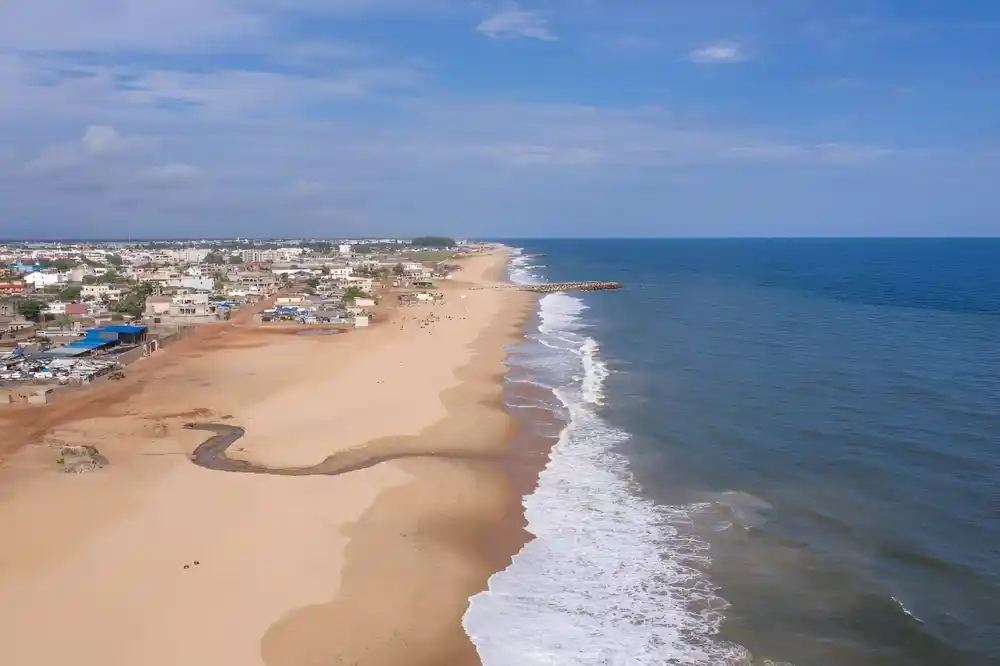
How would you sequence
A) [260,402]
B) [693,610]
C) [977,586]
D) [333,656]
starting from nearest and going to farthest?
1. [333,656]
2. [693,610]
3. [977,586]
4. [260,402]

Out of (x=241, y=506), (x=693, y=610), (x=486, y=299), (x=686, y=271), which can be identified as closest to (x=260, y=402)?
(x=241, y=506)

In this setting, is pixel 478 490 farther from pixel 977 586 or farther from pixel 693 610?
pixel 977 586

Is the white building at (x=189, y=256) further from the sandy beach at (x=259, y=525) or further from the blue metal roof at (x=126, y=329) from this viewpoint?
the sandy beach at (x=259, y=525)

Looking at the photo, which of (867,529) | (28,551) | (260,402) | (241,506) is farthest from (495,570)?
(260,402)

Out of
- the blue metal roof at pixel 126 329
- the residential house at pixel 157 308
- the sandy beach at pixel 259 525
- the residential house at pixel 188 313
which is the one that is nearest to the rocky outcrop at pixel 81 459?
the sandy beach at pixel 259 525

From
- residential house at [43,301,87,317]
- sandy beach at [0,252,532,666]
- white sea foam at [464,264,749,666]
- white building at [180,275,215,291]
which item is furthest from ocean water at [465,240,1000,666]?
white building at [180,275,215,291]

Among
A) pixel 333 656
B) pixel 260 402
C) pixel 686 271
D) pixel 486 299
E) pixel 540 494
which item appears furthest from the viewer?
pixel 686 271

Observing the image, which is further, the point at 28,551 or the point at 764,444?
the point at 764,444
